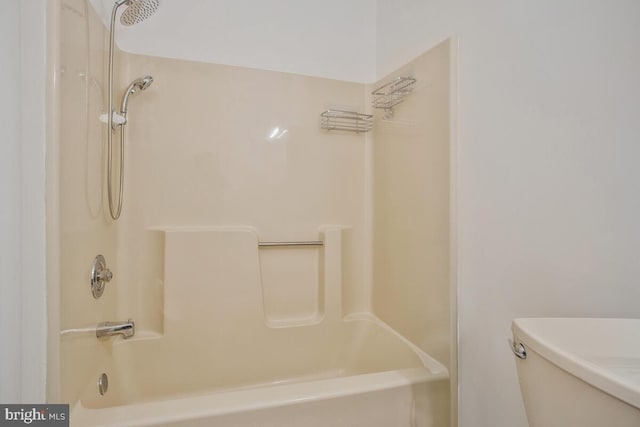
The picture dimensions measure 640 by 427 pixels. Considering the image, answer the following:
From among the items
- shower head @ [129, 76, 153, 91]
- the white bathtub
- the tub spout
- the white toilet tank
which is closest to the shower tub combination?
the white bathtub

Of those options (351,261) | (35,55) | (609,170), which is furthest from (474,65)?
(35,55)

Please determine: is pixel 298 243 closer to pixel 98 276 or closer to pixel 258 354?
pixel 258 354

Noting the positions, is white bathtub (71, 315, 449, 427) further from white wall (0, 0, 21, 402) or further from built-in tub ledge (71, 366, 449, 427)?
white wall (0, 0, 21, 402)

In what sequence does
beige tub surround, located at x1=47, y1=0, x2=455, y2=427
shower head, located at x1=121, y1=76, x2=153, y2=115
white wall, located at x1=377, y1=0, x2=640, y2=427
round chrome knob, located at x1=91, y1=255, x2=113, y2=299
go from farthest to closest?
1. shower head, located at x1=121, y1=76, x2=153, y2=115
2. round chrome knob, located at x1=91, y1=255, x2=113, y2=299
3. beige tub surround, located at x1=47, y1=0, x2=455, y2=427
4. white wall, located at x1=377, y1=0, x2=640, y2=427

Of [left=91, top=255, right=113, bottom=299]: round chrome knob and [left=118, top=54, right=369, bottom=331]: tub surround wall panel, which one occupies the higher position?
[left=118, top=54, right=369, bottom=331]: tub surround wall panel

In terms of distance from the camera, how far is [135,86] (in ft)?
4.89

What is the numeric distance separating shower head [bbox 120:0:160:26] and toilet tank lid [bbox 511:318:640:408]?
1.66m

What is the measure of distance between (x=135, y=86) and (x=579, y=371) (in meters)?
1.81

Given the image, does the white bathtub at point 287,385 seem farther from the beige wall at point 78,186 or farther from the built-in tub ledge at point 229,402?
the beige wall at point 78,186

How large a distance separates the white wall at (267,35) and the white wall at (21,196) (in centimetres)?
67

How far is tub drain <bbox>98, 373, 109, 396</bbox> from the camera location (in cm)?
128

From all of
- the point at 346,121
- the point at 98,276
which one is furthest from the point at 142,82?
the point at 346,121

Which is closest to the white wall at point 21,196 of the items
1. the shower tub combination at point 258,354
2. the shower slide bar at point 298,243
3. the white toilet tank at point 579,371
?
the shower tub combination at point 258,354

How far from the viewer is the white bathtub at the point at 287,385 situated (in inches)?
39.7
